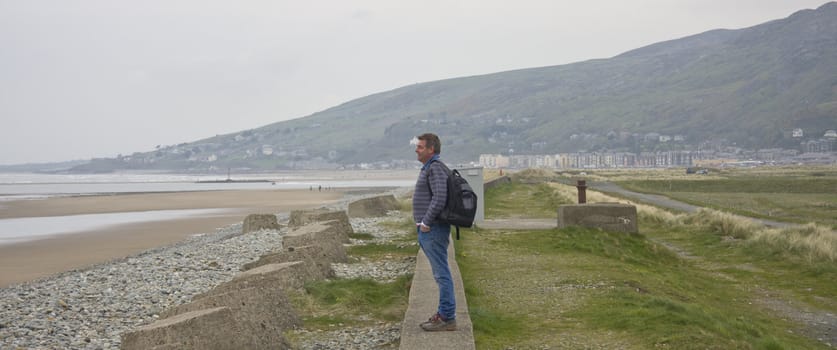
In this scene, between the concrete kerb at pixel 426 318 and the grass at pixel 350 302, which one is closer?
the concrete kerb at pixel 426 318

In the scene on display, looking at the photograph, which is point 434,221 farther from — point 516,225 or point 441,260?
point 516,225

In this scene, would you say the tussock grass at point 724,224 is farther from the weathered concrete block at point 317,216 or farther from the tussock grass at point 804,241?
the weathered concrete block at point 317,216

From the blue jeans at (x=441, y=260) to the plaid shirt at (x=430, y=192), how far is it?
14 cm

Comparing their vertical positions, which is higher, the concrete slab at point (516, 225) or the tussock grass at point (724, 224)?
the concrete slab at point (516, 225)

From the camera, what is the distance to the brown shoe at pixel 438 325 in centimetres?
738

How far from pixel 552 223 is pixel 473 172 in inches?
114

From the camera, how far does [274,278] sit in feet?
31.5

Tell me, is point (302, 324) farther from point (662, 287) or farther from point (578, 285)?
point (662, 287)

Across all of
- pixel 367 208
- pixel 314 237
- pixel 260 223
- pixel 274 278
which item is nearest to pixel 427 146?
pixel 274 278

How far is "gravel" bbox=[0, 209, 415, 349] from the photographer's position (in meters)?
9.13

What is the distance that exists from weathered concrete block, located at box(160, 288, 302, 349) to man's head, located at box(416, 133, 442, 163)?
2128 millimetres

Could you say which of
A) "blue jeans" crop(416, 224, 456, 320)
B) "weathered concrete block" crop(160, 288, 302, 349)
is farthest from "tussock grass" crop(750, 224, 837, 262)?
"weathered concrete block" crop(160, 288, 302, 349)

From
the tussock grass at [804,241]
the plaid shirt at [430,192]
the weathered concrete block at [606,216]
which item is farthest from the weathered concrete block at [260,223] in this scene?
the plaid shirt at [430,192]

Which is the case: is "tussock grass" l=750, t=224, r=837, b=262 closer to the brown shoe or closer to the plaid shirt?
the brown shoe
